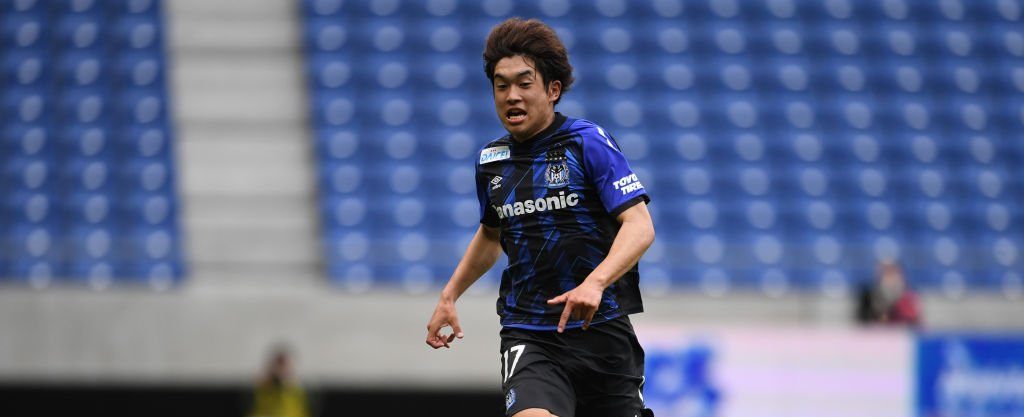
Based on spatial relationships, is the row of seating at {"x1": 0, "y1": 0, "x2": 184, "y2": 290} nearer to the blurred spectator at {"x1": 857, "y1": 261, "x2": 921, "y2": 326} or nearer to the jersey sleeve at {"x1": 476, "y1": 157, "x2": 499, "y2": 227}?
the blurred spectator at {"x1": 857, "y1": 261, "x2": 921, "y2": 326}

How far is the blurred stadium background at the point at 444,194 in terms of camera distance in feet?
37.6

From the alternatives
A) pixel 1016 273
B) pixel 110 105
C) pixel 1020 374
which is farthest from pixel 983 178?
pixel 110 105

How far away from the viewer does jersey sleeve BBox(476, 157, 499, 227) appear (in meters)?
4.33

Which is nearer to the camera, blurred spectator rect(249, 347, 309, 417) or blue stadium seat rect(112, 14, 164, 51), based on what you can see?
blurred spectator rect(249, 347, 309, 417)

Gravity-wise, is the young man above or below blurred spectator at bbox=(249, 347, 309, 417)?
above

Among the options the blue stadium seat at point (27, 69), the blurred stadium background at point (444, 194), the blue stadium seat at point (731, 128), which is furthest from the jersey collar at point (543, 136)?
the blue stadium seat at point (27, 69)

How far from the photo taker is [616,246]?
3.89 m

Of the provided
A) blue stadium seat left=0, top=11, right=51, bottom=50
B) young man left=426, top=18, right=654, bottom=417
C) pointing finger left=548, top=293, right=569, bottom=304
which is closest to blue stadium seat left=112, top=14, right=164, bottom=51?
blue stadium seat left=0, top=11, right=51, bottom=50

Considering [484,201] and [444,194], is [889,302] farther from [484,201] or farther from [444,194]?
[484,201]

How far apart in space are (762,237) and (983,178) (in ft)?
9.78

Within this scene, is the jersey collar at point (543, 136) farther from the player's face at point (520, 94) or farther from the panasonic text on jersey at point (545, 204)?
the panasonic text on jersey at point (545, 204)

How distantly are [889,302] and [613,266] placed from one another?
795cm

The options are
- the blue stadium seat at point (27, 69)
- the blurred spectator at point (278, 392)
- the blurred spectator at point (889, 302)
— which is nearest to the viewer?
the blurred spectator at point (278, 392)

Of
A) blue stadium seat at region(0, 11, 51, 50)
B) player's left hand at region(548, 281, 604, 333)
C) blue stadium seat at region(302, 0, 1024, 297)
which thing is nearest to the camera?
player's left hand at region(548, 281, 604, 333)
